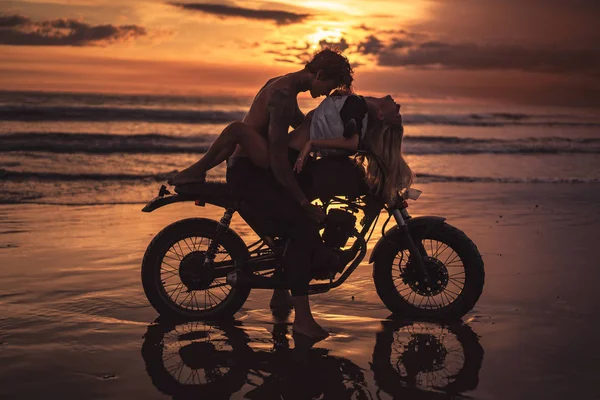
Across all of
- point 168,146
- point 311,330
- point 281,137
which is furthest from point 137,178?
point 311,330

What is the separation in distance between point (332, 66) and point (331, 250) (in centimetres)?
140

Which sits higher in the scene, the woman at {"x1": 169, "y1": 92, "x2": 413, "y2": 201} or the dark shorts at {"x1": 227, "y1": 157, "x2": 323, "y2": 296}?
the woman at {"x1": 169, "y1": 92, "x2": 413, "y2": 201}

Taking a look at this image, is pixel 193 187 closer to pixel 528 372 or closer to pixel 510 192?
pixel 528 372

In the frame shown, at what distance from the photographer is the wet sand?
15.0 feet

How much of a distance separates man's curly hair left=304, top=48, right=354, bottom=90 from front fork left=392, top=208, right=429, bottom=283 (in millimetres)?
1147

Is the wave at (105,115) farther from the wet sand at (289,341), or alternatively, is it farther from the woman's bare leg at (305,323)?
the woman's bare leg at (305,323)

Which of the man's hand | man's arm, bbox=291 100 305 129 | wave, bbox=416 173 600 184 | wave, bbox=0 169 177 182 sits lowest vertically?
wave, bbox=0 169 177 182

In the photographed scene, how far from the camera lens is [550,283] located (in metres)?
7.27

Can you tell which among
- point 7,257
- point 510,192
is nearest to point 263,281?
point 7,257

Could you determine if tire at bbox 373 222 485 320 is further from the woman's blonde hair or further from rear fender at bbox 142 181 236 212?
rear fender at bbox 142 181 236 212

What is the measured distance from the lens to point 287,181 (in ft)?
18.4

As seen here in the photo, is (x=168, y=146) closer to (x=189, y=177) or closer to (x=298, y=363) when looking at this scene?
(x=189, y=177)

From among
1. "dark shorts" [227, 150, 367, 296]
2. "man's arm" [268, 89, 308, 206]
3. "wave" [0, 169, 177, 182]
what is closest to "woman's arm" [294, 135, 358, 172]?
"man's arm" [268, 89, 308, 206]

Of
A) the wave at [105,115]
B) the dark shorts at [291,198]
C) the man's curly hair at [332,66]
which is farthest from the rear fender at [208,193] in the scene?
the wave at [105,115]
